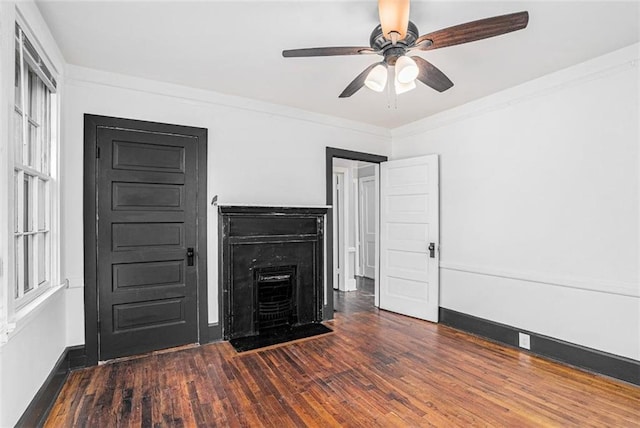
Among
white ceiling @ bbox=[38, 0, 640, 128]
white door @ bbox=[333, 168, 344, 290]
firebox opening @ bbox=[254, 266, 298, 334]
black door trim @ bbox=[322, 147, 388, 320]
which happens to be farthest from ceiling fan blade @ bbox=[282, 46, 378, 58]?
white door @ bbox=[333, 168, 344, 290]

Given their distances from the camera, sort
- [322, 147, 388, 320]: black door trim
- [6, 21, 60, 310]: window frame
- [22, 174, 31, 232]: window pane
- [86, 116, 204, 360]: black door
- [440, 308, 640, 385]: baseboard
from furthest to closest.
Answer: [322, 147, 388, 320]: black door trim
[86, 116, 204, 360]: black door
[440, 308, 640, 385]: baseboard
[22, 174, 31, 232]: window pane
[6, 21, 60, 310]: window frame

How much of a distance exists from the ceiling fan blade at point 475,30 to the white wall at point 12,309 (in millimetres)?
2205

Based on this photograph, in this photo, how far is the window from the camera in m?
1.97

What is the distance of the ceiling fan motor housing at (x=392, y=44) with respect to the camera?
6.77 feet

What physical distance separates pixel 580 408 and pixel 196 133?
395cm

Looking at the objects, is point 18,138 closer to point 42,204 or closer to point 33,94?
point 33,94

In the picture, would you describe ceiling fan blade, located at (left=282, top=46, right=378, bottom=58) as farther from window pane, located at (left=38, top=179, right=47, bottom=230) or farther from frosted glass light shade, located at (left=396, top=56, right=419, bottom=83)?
window pane, located at (left=38, top=179, right=47, bottom=230)

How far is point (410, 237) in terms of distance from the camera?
4.43m

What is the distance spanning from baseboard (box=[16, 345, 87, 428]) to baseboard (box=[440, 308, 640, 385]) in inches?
152

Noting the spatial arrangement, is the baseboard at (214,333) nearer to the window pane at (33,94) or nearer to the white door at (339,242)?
the window pane at (33,94)

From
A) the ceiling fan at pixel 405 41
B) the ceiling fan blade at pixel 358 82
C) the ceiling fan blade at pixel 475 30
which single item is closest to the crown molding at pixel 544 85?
the ceiling fan at pixel 405 41

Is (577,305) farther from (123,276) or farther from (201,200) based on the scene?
(123,276)

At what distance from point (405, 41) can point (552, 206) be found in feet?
7.21

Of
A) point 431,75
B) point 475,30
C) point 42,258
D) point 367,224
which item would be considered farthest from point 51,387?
point 367,224
